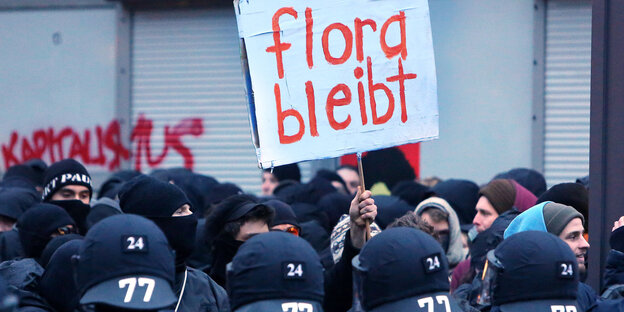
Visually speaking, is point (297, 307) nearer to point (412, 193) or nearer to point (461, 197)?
point (461, 197)

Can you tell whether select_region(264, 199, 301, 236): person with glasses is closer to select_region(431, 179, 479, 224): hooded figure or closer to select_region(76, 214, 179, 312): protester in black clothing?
select_region(431, 179, 479, 224): hooded figure

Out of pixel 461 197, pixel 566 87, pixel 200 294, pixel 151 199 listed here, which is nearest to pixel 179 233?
pixel 151 199

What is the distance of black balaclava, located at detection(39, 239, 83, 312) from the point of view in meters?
4.03

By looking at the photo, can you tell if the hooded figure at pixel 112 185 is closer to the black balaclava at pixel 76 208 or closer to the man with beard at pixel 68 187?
the man with beard at pixel 68 187

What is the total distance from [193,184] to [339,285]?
4.22 m

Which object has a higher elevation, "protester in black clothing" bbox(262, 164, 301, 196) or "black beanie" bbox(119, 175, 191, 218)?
"black beanie" bbox(119, 175, 191, 218)

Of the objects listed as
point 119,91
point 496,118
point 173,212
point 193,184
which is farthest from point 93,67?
point 173,212

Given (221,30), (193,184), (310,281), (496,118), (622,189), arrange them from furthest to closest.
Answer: (221,30) → (496,118) → (193,184) → (622,189) → (310,281)

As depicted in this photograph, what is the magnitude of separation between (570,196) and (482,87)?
4.80 meters

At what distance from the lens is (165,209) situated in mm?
4375

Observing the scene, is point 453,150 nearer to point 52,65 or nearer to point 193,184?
point 193,184

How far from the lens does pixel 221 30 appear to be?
11.5m

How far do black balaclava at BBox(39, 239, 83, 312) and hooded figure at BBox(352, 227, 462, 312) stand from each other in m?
1.35

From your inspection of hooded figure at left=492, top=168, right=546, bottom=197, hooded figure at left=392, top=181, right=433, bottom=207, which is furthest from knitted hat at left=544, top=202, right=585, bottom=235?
hooded figure at left=392, top=181, right=433, bottom=207
